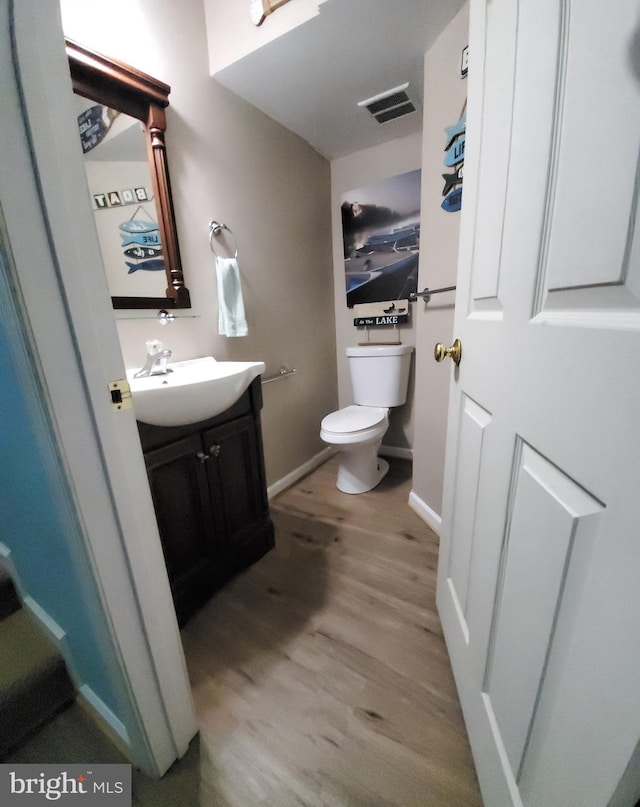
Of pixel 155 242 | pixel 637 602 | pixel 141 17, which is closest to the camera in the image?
pixel 637 602

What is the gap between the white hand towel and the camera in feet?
4.62

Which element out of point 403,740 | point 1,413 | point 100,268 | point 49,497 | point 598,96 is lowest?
point 403,740

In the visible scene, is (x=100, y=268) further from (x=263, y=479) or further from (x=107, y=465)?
(x=263, y=479)

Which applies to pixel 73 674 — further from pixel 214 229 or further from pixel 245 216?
pixel 245 216

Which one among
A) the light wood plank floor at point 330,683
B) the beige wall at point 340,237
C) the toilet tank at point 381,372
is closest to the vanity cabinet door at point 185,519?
the light wood plank floor at point 330,683

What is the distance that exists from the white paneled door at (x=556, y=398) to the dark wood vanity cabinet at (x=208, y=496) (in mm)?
869

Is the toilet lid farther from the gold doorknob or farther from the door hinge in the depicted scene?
the door hinge

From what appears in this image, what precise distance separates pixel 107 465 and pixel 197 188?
1.32 m

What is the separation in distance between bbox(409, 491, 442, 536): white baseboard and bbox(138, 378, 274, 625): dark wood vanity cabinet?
794 mm

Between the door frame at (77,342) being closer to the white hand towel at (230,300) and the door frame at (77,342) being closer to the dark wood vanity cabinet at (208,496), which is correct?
the dark wood vanity cabinet at (208,496)

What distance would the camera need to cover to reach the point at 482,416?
682mm

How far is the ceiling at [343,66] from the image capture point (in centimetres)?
106

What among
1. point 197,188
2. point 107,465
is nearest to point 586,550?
point 107,465
